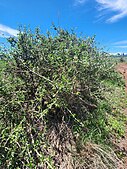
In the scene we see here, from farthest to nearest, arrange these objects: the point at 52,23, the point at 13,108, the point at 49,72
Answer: the point at 52,23 < the point at 49,72 < the point at 13,108

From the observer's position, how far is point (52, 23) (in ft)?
15.8

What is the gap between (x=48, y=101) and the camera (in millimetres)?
3648

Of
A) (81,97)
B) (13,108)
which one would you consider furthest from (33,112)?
(81,97)

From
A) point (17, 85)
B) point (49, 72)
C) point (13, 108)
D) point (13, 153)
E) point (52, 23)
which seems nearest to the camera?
point (13, 153)

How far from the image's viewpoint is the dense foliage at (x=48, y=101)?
313 cm

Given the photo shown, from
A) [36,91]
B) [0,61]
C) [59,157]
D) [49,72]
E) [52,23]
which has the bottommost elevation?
[59,157]

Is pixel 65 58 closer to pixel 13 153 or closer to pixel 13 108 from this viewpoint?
pixel 13 108

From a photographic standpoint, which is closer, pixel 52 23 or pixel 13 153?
pixel 13 153

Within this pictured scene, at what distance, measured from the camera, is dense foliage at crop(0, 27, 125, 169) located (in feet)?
10.3

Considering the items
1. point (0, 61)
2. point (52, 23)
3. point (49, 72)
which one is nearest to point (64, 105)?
point (49, 72)

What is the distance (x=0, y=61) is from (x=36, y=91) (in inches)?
41.2

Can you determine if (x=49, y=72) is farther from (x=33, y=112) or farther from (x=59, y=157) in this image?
(x=59, y=157)

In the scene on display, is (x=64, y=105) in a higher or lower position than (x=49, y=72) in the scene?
lower

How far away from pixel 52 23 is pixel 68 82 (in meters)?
1.73
